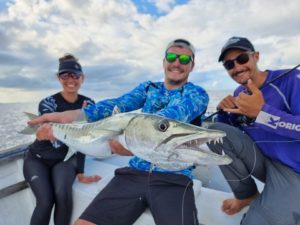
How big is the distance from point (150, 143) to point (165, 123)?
170 mm

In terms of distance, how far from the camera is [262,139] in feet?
7.99

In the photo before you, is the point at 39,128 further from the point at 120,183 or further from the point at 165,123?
the point at 165,123

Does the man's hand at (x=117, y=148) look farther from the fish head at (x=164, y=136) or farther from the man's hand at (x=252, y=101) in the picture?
the man's hand at (x=252, y=101)

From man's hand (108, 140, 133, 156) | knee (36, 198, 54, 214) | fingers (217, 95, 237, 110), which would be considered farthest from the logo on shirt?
knee (36, 198, 54, 214)

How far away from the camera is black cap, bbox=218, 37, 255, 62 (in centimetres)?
258

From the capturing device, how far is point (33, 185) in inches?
120

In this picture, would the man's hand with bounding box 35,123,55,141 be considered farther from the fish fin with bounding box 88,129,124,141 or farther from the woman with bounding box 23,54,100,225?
the fish fin with bounding box 88,129,124,141

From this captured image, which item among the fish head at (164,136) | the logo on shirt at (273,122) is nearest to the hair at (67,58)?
the fish head at (164,136)

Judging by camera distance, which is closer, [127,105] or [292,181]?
[292,181]

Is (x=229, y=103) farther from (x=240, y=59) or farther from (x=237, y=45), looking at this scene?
(x=237, y=45)

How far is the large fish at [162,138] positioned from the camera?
169 centimetres

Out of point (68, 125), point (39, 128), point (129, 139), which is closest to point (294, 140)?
point (129, 139)

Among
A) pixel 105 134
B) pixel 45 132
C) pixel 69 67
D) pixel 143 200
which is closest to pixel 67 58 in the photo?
pixel 69 67

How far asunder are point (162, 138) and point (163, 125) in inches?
3.3
